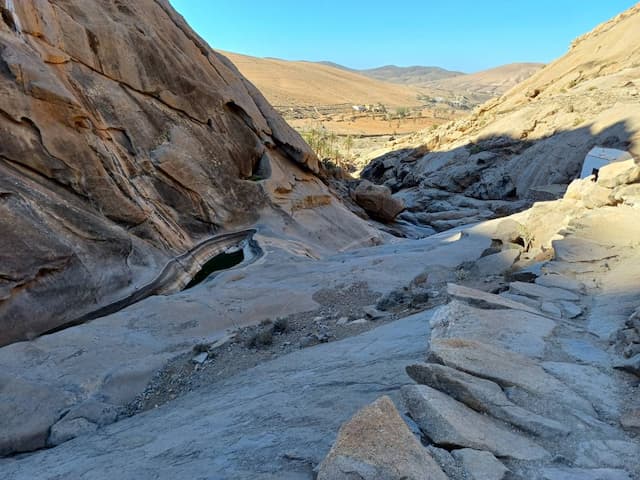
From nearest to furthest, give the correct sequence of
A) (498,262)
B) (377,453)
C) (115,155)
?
1. (377,453)
2. (498,262)
3. (115,155)

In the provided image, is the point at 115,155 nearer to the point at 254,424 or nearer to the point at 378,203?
the point at 254,424

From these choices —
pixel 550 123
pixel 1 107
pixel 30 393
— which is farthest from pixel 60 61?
pixel 550 123

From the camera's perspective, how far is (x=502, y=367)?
3.11 meters

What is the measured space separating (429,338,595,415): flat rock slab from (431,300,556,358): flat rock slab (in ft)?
0.73

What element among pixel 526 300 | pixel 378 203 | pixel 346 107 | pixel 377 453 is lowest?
pixel 378 203

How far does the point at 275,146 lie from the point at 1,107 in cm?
926

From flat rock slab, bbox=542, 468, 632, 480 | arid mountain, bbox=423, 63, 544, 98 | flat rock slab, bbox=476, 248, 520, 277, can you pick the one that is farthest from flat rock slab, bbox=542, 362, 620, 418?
arid mountain, bbox=423, 63, 544, 98

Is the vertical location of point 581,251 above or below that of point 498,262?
above

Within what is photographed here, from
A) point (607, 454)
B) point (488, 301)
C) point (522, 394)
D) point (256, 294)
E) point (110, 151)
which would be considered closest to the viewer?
point (607, 454)

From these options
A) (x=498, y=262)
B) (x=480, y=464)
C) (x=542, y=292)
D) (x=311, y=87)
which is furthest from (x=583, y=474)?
(x=311, y=87)

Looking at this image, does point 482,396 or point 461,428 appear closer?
point 461,428

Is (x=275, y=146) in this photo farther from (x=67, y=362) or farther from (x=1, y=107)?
(x=67, y=362)

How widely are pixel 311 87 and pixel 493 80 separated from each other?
10483 cm

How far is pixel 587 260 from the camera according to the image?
18.3 ft
